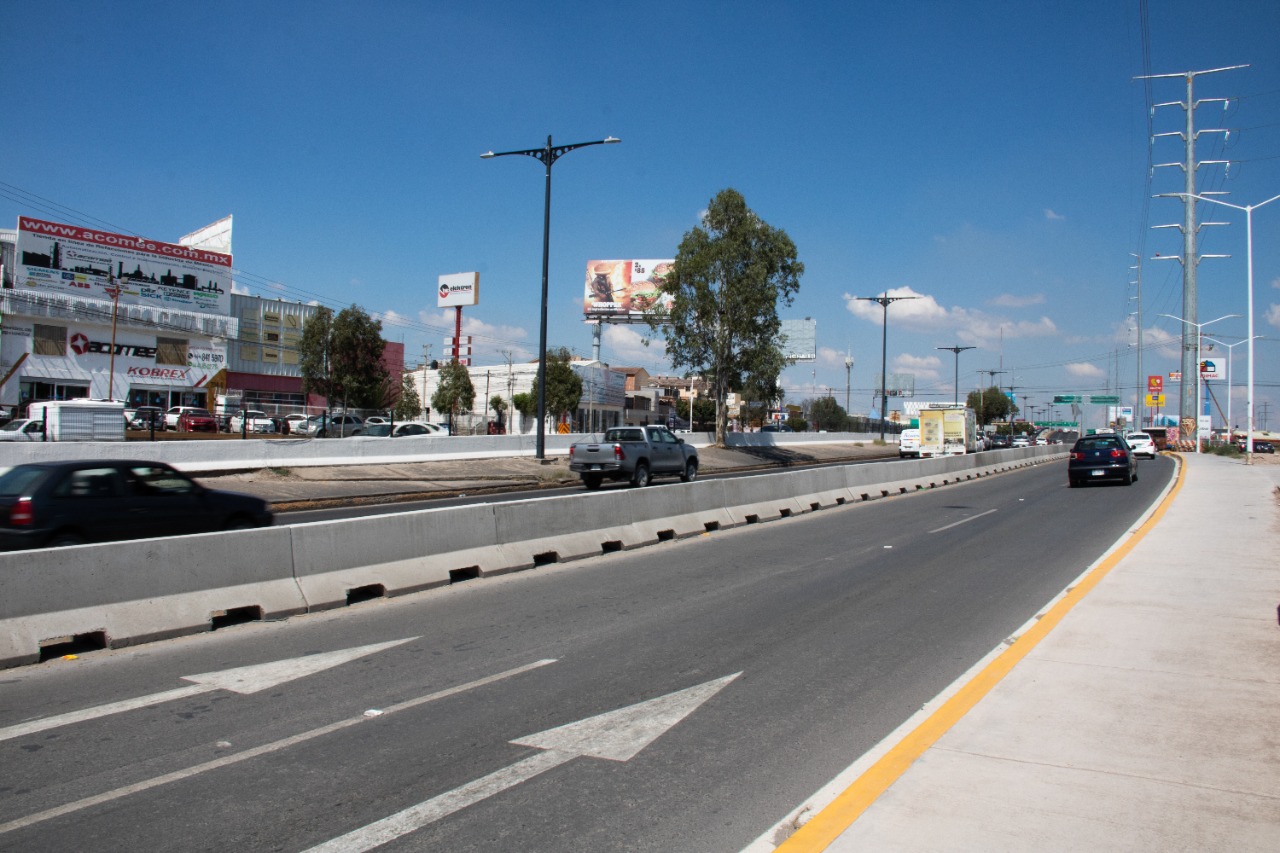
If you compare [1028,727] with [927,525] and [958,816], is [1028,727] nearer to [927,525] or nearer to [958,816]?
[958,816]

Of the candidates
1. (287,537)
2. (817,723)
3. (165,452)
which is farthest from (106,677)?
(165,452)

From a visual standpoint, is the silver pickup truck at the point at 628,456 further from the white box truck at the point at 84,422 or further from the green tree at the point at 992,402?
the green tree at the point at 992,402

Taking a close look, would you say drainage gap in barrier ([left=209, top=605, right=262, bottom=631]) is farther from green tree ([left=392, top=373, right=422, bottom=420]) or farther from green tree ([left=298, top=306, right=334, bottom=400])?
green tree ([left=392, top=373, right=422, bottom=420])

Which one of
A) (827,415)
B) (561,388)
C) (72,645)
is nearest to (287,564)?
(72,645)

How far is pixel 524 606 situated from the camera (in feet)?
31.0

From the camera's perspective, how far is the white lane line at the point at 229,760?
4.37 m

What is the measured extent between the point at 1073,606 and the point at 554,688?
5.52 m

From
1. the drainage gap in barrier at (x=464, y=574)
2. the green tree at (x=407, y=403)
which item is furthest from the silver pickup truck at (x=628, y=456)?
the green tree at (x=407, y=403)

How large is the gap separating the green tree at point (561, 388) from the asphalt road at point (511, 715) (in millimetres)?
52893

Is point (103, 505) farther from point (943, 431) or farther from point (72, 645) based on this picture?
point (943, 431)

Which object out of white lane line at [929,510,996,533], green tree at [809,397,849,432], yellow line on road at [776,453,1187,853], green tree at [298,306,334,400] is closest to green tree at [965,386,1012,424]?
green tree at [809,397,849,432]

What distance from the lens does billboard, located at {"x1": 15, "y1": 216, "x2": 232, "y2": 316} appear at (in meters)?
53.1

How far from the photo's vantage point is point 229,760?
511 centimetres

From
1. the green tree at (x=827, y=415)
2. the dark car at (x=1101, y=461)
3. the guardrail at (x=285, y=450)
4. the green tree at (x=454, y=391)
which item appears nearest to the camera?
the guardrail at (x=285, y=450)
